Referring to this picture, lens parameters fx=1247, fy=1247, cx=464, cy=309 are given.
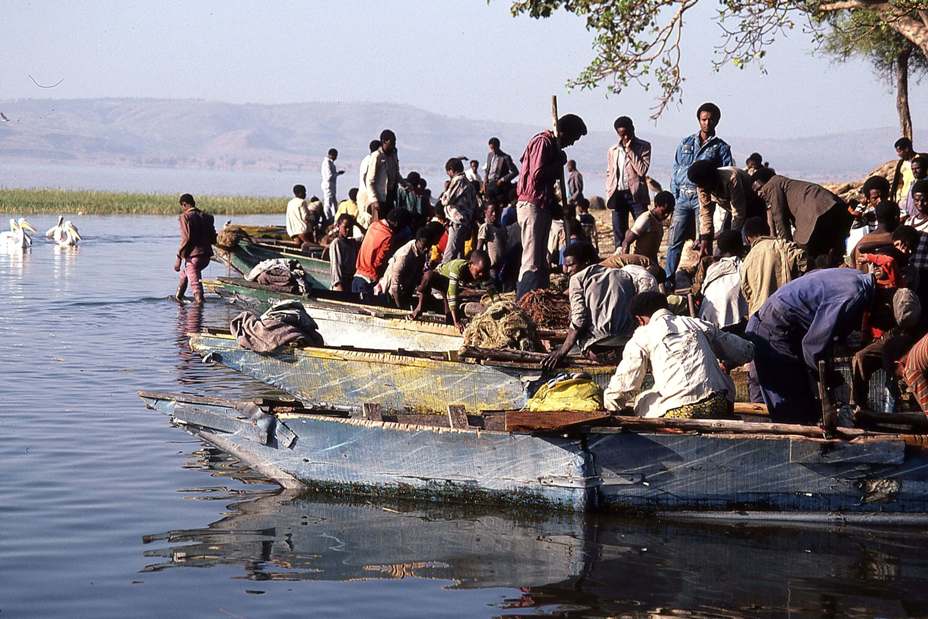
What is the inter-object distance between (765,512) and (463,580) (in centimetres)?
188

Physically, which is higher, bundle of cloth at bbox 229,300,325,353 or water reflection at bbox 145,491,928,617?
bundle of cloth at bbox 229,300,325,353

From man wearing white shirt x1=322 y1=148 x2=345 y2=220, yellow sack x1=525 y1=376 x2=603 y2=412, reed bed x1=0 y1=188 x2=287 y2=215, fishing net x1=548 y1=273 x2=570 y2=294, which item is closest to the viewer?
yellow sack x1=525 y1=376 x2=603 y2=412

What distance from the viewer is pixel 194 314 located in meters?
17.4

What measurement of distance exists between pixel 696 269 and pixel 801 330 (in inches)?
173

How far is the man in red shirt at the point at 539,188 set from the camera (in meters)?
11.2

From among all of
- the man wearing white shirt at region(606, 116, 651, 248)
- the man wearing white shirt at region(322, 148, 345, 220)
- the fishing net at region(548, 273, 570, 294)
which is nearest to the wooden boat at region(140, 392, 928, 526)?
the fishing net at region(548, 273, 570, 294)

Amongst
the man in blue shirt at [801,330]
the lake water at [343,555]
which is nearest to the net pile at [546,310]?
the man in blue shirt at [801,330]

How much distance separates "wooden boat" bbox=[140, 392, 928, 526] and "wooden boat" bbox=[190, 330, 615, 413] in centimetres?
130

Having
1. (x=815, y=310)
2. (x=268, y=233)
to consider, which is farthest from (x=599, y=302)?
(x=268, y=233)

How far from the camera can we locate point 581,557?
6.86 m

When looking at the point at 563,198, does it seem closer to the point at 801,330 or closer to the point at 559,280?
the point at 559,280

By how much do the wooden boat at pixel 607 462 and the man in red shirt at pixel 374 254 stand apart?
4.95 meters

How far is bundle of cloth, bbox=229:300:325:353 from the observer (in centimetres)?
972

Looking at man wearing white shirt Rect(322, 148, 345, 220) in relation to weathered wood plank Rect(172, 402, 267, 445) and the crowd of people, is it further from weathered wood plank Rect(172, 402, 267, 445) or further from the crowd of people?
weathered wood plank Rect(172, 402, 267, 445)
